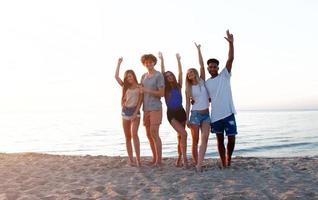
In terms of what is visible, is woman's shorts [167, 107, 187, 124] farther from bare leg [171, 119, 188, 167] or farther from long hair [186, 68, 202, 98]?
long hair [186, 68, 202, 98]

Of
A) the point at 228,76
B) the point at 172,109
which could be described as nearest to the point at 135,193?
the point at 172,109

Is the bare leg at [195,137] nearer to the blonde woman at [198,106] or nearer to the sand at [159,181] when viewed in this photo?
the blonde woman at [198,106]

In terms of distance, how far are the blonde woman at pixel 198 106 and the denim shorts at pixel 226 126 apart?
0.16 metres

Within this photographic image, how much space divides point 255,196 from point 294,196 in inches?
20.7

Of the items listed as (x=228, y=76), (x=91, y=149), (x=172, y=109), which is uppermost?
(x=228, y=76)

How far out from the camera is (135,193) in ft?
21.2

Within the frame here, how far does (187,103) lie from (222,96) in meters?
0.68

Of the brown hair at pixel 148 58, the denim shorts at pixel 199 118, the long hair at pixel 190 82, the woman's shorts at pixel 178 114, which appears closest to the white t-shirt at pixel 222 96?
the denim shorts at pixel 199 118

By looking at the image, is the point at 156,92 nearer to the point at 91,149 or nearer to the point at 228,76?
the point at 228,76

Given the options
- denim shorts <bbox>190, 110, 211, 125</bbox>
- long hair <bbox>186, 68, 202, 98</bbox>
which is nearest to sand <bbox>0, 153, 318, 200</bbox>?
denim shorts <bbox>190, 110, 211, 125</bbox>

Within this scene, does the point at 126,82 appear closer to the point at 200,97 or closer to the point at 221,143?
the point at 200,97

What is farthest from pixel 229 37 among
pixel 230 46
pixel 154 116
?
pixel 154 116

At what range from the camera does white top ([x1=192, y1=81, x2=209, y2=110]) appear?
315 inches

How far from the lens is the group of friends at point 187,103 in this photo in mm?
7887
